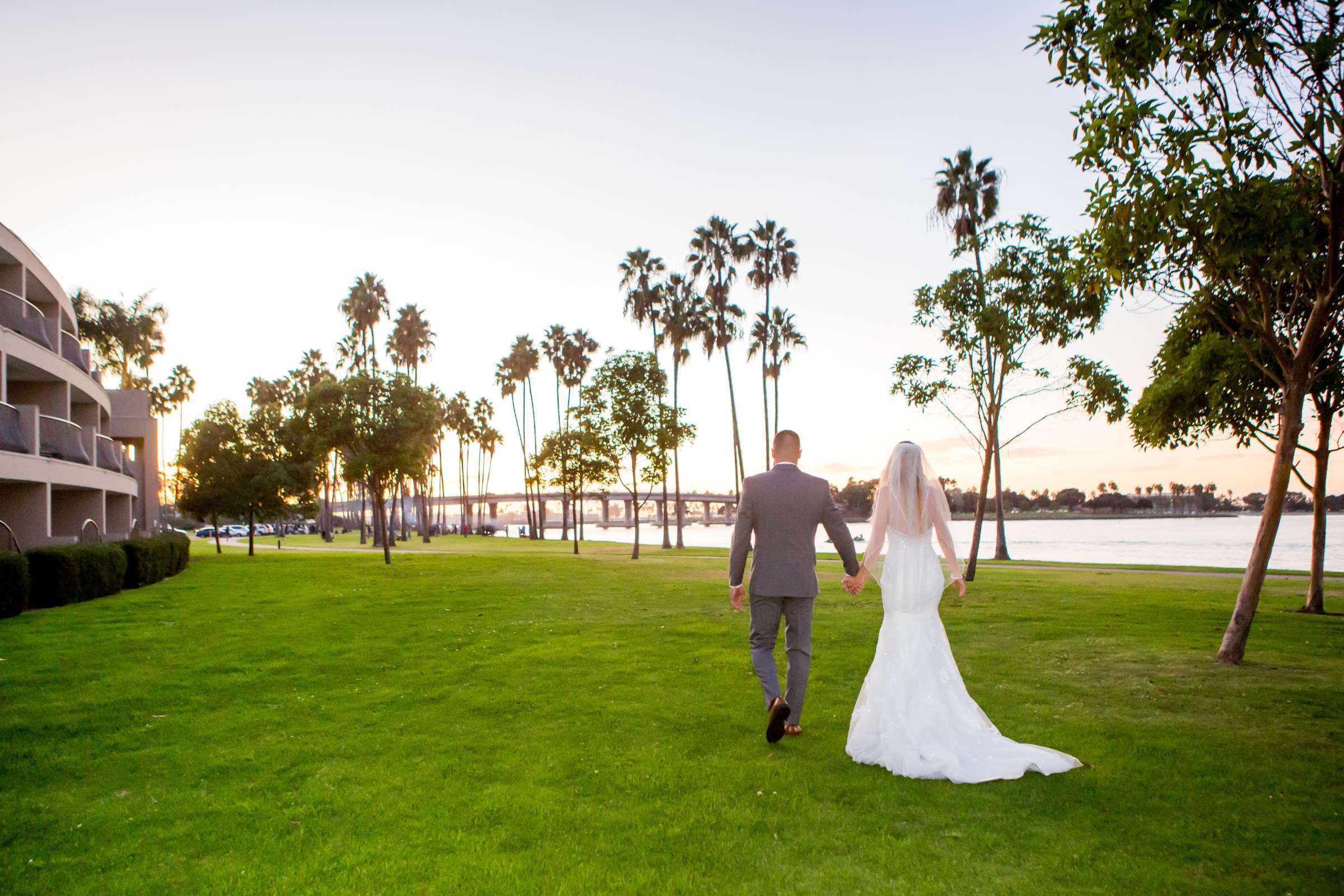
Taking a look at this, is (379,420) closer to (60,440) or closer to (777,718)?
(60,440)

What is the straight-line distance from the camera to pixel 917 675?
679 centimetres

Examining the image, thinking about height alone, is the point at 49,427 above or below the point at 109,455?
above

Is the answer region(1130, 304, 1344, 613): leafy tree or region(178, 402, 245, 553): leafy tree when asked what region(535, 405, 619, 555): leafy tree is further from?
region(1130, 304, 1344, 613): leafy tree

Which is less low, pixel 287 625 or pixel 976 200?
pixel 976 200

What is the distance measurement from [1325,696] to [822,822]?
6.92m

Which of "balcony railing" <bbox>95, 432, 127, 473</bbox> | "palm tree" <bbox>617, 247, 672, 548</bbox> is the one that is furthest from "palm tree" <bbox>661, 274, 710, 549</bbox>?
"balcony railing" <bbox>95, 432, 127, 473</bbox>

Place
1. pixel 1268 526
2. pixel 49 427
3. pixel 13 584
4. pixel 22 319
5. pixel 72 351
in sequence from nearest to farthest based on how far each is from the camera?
pixel 1268 526 < pixel 13 584 < pixel 49 427 < pixel 22 319 < pixel 72 351

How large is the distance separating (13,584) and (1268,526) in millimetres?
21778

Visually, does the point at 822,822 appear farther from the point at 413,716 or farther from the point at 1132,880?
the point at 413,716

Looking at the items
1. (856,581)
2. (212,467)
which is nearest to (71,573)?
(856,581)

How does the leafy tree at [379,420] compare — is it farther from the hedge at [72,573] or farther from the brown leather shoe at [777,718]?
the brown leather shoe at [777,718]

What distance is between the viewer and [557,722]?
7.90m

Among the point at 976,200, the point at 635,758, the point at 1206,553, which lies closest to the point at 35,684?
the point at 635,758

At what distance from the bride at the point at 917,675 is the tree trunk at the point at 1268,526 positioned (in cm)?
543
